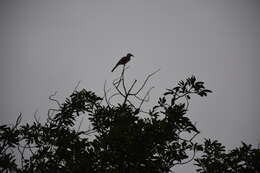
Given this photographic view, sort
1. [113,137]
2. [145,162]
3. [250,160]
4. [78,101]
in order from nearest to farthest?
[145,162] → [113,137] → [250,160] → [78,101]

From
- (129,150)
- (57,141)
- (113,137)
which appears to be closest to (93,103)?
(57,141)

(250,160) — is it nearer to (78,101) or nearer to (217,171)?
(217,171)

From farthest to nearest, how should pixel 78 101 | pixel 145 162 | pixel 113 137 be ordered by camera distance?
1. pixel 78 101
2. pixel 113 137
3. pixel 145 162

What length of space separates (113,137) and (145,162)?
658mm

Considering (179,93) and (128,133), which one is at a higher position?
(179,93)

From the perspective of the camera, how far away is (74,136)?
4.08 meters

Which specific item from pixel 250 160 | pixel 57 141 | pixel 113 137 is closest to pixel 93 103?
pixel 57 141

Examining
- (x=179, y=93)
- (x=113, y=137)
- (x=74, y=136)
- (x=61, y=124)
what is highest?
(x=179, y=93)

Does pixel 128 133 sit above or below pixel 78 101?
below

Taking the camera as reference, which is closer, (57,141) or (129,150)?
(129,150)

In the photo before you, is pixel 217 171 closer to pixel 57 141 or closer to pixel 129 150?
pixel 129 150

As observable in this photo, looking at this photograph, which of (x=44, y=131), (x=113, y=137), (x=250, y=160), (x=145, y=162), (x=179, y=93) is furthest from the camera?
(x=44, y=131)

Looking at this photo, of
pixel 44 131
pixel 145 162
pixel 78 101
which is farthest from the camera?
pixel 78 101

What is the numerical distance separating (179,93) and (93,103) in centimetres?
219
